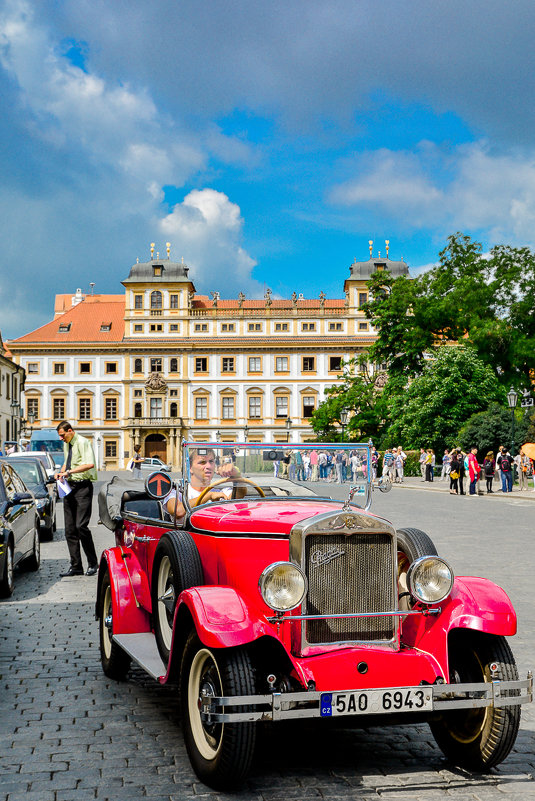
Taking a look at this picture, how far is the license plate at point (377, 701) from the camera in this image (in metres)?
4.01

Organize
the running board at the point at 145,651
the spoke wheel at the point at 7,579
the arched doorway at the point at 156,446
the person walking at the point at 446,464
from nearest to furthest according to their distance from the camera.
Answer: the running board at the point at 145,651 → the spoke wheel at the point at 7,579 → the person walking at the point at 446,464 → the arched doorway at the point at 156,446

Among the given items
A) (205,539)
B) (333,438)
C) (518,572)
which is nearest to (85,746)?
(205,539)

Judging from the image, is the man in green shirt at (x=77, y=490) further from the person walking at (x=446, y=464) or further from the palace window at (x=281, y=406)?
the palace window at (x=281, y=406)

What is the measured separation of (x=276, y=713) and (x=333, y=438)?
69.4 meters

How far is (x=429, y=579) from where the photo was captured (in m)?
4.62

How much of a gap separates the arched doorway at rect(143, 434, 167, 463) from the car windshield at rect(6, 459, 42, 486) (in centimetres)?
7236

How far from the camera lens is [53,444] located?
2458 inches

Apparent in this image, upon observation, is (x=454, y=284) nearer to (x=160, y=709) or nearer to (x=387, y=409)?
(x=387, y=409)

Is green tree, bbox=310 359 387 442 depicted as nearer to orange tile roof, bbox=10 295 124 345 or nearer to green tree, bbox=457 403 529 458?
green tree, bbox=457 403 529 458

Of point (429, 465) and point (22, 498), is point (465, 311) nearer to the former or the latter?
point (429, 465)

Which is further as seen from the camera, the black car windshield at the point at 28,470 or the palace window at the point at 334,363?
the palace window at the point at 334,363

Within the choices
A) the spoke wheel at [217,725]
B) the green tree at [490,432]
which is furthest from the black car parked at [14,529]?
the green tree at [490,432]

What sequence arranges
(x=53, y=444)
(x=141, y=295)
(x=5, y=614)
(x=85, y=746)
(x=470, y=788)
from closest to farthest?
(x=470, y=788) < (x=85, y=746) < (x=5, y=614) < (x=53, y=444) < (x=141, y=295)

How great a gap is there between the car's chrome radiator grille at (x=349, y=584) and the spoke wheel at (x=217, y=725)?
0.46 meters
